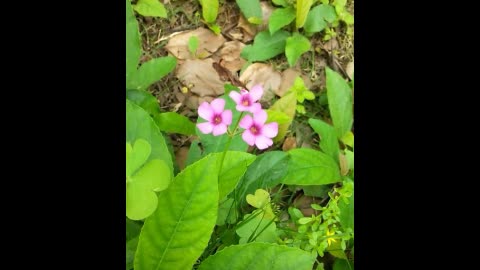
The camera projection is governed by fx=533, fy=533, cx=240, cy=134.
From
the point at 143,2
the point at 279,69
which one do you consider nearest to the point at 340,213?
the point at 279,69

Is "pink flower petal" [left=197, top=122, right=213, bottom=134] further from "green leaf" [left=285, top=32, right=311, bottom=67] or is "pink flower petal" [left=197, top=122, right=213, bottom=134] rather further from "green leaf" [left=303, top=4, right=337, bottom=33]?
"green leaf" [left=303, top=4, right=337, bottom=33]

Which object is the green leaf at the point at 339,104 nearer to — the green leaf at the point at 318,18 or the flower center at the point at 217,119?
the green leaf at the point at 318,18

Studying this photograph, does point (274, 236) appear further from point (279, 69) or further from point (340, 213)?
point (279, 69)

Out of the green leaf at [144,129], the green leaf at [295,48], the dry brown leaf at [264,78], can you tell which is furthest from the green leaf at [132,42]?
the green leaf at [295,48]

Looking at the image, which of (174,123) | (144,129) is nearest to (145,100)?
(174,123)

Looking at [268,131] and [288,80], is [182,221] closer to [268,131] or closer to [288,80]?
[268,131]
